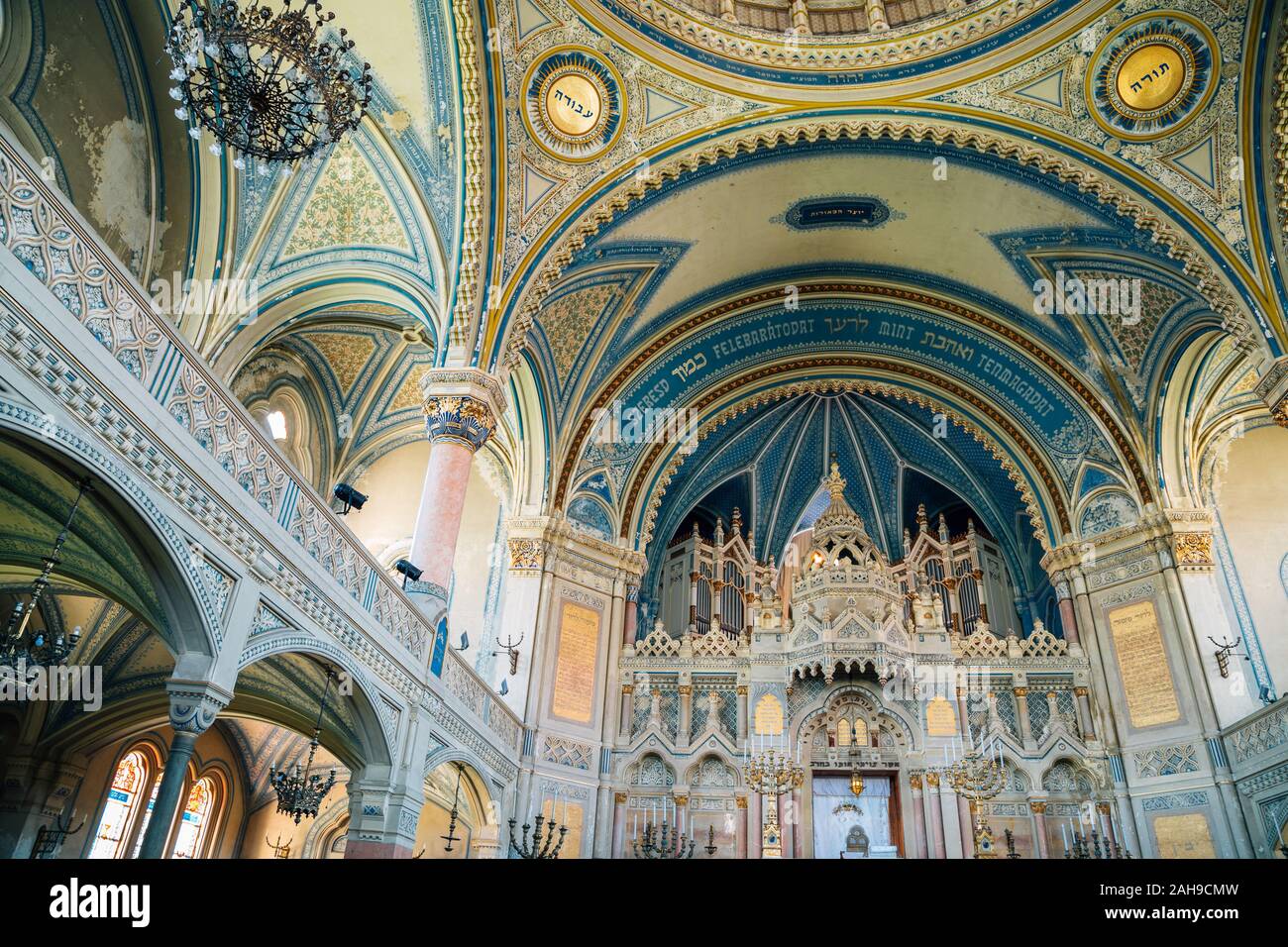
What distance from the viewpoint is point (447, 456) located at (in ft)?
37.0

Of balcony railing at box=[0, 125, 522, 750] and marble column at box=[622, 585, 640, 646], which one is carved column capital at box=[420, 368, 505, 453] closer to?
balcony railing at box=[0, 125, 522, 750]

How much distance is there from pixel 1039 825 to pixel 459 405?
10426 mm

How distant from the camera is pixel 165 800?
5844 millimetres

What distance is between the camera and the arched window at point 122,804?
40.7 feet

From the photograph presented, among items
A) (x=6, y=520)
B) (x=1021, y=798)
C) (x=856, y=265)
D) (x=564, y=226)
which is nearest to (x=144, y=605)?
(x=6, y=520)

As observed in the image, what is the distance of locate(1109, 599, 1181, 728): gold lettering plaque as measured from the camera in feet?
43.2

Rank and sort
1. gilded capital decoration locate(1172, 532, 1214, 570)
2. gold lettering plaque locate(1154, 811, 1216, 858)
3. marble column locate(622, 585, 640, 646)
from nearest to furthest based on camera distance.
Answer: gold lettering plaque locate(1154, 811, 1216, 858) < gilded capital decoration locate(1172, 532, 1214, 570) < marble column locate(622, 585, 640, 646)

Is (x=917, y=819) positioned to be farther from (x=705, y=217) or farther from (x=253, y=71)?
(x=253, y=71)

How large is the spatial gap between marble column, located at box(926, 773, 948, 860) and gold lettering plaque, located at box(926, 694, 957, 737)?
2.44 ft

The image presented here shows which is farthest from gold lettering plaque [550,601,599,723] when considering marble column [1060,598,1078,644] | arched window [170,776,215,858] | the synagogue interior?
marble column [1060,598,1078,644]

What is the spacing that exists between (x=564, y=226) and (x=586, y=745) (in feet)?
26.2

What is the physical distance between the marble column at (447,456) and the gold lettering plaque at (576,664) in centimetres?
359

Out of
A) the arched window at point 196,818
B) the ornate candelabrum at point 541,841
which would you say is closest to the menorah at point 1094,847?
the ornate candelabrum at point 541,841
